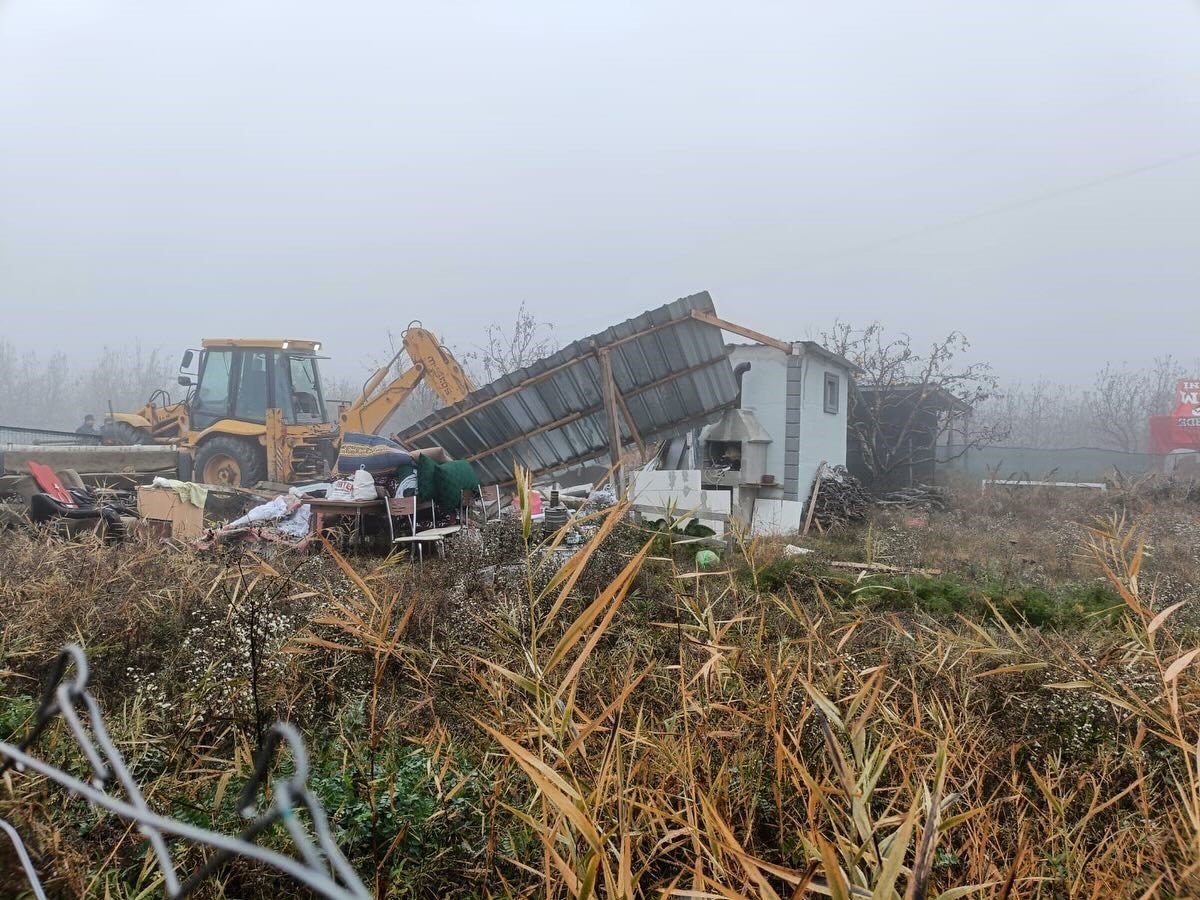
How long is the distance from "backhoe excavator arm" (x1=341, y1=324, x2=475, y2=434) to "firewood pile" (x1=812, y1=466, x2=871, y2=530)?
6846 millimetres

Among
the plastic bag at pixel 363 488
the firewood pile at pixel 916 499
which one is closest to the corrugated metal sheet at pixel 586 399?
the plastic bag at pixel 363 488

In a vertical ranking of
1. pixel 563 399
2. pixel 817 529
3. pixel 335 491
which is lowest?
pixel 817 529

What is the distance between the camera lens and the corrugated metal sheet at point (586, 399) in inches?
444

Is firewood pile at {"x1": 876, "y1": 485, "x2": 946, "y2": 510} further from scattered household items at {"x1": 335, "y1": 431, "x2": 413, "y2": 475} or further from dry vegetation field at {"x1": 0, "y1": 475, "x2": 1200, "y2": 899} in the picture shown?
dry vegetation field at {"x1": 0, "y1": 475, "x2": 1200, "y2": 899}

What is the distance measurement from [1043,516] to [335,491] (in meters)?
13.6

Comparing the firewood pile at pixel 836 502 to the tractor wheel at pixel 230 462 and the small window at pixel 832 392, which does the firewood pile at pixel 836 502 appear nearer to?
the small window at pixel 832 392

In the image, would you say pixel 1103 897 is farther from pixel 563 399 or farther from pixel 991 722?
pixel 563 399

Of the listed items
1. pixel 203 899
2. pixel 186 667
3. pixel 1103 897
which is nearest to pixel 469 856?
pixel 203 899

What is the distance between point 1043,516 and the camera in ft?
50.8

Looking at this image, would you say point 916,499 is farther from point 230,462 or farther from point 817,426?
point 230,462

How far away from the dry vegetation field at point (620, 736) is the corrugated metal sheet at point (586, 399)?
6116 millimetres

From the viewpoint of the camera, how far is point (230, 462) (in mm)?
13906

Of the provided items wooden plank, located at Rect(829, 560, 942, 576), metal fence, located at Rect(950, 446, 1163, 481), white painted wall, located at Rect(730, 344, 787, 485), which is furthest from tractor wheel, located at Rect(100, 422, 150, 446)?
metal fence, located at Rect(950, 446, 1163, 481)

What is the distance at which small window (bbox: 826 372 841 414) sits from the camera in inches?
614
